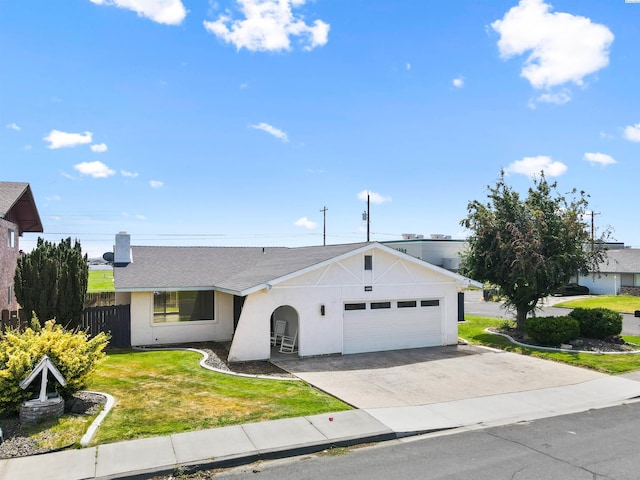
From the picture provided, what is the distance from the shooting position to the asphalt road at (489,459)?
708cm

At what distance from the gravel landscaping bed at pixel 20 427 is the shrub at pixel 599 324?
58.4 ft

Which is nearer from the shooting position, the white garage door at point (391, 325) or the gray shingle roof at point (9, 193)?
the white garage door at point (391, 325)

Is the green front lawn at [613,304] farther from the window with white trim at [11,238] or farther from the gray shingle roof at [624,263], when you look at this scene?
the window with white trim at [11,238]

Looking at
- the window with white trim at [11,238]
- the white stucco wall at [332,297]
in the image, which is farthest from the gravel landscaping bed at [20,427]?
the window with white trim at [11,238]

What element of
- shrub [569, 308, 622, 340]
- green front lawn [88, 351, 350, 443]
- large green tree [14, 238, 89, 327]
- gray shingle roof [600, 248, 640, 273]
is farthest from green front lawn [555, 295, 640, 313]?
large green tree [14, 238, 89, 327]

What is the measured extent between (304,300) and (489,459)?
8829 mm

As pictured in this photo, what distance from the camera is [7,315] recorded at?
16.3 metres

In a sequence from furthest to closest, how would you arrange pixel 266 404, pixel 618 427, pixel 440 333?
pixel 440 333 < pixel 266 404 < pixel 618 427

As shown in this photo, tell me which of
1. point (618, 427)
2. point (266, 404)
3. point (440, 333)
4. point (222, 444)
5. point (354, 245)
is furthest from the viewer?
point (440, 333)

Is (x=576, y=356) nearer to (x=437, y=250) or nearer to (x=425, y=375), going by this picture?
(x=425, y=375)

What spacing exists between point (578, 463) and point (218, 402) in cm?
703

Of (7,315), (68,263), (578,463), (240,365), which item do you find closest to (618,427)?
(578,463)

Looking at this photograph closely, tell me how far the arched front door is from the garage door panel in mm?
1948

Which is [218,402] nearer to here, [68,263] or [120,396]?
[120,396]
